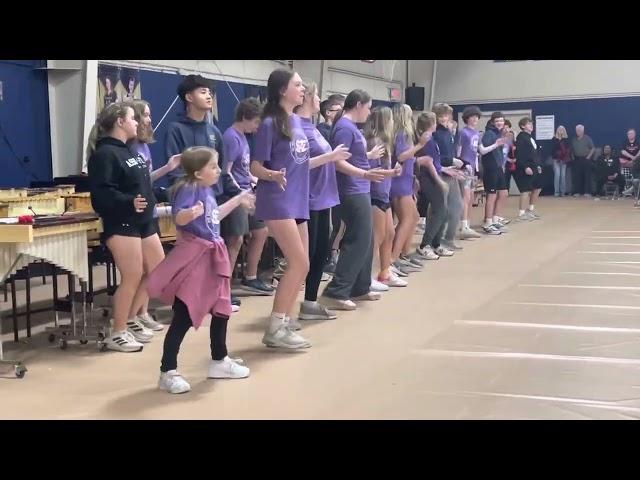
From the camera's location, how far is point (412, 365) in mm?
4199

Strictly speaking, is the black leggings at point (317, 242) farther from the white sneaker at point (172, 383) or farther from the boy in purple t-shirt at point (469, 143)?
the boy in purple t-shirt at point (469, 143)

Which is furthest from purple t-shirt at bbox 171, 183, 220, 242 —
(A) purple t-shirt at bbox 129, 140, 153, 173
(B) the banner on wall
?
(B) the banner on wall

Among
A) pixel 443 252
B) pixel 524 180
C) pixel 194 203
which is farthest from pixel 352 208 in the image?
pixel 524 180

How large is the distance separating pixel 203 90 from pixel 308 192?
50.5 inches

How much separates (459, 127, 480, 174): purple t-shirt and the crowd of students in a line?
8.89 feet

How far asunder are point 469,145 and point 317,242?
474cm

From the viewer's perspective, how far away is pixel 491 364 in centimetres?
419

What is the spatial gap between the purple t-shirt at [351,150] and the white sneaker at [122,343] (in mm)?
1942

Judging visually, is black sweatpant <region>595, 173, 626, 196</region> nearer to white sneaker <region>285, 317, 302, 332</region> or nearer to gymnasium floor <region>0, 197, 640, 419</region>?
gymnasium floor <region>0, 197, 640, 419</region>

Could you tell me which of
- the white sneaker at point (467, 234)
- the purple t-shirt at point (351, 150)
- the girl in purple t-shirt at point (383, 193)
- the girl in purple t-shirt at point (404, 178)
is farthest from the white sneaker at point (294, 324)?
the white sneaker at point (467, 234)

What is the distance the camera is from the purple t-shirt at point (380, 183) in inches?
247
